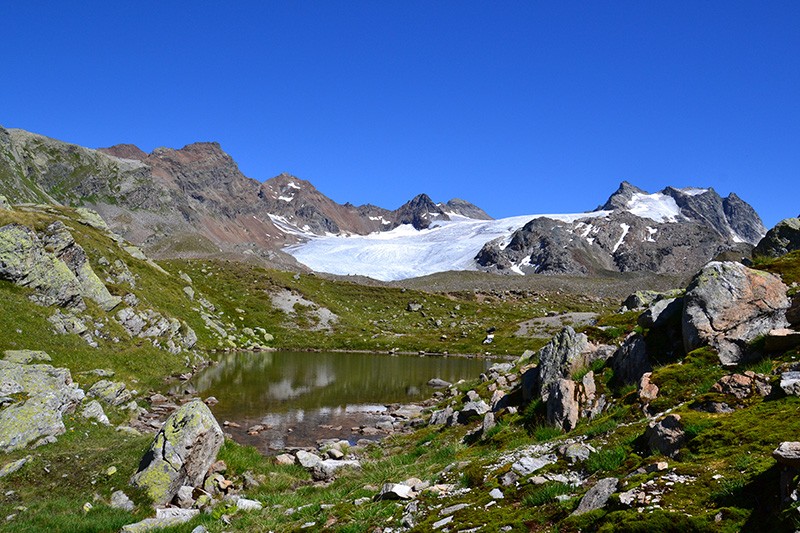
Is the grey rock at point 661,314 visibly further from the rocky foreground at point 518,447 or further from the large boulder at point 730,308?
the large boulder at point 730,308

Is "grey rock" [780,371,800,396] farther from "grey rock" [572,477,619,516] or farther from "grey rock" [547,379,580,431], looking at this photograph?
"grey rock" [547,379,580,431]

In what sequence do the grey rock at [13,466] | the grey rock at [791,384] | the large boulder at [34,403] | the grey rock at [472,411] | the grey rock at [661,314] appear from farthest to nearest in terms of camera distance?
the grey rock at [472,411], the large boulder at [34,403], the grey rock at [661,314], the grey rock at [13,466], the grey rock at [791,384]

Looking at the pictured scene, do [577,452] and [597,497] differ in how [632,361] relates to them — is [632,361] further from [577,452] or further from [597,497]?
[597,497]

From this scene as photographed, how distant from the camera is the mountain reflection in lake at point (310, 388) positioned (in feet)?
121

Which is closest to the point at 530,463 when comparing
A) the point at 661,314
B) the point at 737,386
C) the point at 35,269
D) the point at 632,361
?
the point at 737,386

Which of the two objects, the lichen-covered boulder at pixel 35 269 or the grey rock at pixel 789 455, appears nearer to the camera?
the grey rock at pixel 789 455

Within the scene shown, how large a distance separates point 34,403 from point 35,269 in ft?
77.4

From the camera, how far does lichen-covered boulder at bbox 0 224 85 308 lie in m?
42.3

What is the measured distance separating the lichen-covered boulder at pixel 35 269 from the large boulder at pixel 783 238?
53.9m

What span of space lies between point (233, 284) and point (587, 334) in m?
110

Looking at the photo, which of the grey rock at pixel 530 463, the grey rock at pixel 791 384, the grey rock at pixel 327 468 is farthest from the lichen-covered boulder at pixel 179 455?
the grey rock at pixel 791 384

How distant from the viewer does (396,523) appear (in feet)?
35.4

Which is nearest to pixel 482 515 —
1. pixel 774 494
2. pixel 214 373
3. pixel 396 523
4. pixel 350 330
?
pixel 396 523

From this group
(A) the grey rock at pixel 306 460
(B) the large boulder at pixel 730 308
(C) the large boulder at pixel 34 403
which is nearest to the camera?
(B) the large boulder at pixel 730 308
